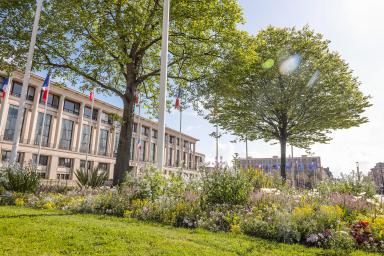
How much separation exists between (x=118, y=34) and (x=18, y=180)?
314 inches

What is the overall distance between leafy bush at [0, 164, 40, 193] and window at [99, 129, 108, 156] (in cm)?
4623

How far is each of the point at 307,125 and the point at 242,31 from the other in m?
9.75

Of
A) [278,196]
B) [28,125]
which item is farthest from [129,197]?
[28,125]

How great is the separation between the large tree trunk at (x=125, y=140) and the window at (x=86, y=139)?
40.2 metres

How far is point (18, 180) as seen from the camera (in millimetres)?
11070

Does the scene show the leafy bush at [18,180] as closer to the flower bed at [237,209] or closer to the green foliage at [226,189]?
the flower bed at [237,209]

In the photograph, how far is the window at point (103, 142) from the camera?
56.9 meters

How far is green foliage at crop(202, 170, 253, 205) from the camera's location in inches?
319

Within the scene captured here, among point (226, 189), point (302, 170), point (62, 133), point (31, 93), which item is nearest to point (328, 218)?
point (226, 189)

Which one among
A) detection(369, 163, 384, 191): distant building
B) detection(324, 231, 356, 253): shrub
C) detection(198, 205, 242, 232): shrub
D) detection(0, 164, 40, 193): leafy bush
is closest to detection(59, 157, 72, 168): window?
detection(0, 164, 40, 193): leafy bush

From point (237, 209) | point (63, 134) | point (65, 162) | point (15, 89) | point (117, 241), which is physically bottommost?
point (117, 241)

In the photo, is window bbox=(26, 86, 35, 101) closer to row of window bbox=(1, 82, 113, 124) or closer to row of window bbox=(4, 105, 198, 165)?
row of window bbox=(1, 82, 113, 124)

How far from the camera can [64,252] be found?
432cm

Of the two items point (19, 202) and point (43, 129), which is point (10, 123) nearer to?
point (43, 129)
